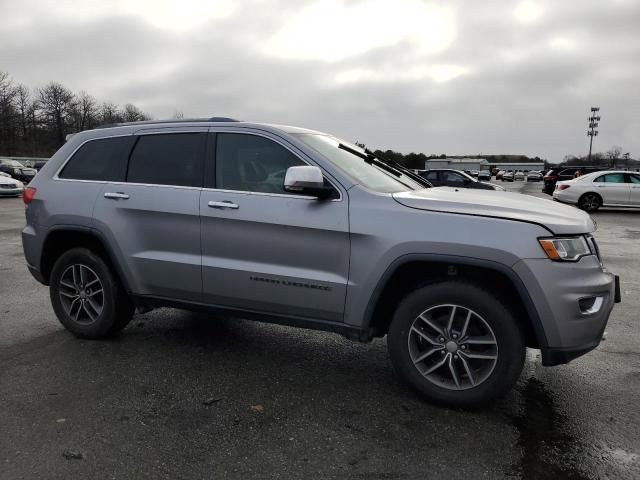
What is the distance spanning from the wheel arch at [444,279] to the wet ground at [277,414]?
538 mm

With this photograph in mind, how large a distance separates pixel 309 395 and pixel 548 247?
179 cm

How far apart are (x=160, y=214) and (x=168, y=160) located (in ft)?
1.53

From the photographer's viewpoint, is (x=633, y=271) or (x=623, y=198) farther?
(x=623, y=198)

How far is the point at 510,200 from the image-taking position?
355 cm

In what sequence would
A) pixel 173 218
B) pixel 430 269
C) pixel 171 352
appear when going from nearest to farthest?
1. pixel 430 269
2. pixel 173 218
3. pixel 171 352

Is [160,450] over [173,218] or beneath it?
beneath

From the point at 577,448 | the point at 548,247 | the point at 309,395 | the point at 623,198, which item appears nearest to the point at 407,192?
the point at 548,247

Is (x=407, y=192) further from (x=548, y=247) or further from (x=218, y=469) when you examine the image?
(x=218, y=469)

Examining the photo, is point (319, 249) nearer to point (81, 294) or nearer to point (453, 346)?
point (453, 346)

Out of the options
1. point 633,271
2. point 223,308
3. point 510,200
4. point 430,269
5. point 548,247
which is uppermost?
point 510,200

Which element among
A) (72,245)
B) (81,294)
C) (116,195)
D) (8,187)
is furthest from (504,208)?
(8,187)

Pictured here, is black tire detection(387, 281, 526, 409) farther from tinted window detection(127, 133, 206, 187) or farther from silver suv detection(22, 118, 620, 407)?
tinted window detection(127, 133, 206, 187)

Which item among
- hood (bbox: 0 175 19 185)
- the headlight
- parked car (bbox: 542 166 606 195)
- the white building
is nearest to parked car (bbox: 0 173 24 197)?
hood (bbox: 0 175 19 185)

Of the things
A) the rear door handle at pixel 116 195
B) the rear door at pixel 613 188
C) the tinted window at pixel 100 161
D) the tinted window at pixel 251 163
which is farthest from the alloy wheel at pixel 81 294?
the rear door at pixel 613 188
